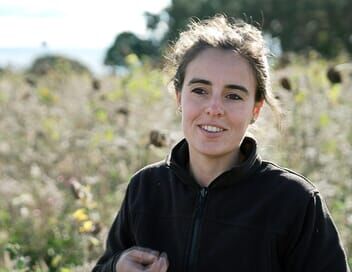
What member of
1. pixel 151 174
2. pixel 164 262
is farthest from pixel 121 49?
pixel 164 262

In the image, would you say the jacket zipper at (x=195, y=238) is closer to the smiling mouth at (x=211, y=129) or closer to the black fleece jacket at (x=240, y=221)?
the black fleece jacket at (x=240, y=221)

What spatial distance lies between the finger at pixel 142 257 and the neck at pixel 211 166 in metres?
0.29

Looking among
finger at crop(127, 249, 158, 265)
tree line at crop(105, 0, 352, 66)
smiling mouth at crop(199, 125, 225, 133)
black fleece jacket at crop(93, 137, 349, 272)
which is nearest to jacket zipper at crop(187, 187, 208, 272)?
black fleece jacket at crop(93, 137, 349, 272)

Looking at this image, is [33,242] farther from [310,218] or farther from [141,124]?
[310,218]

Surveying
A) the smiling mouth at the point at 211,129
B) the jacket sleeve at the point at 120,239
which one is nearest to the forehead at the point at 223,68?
the smiling mouth at the point at 211,129

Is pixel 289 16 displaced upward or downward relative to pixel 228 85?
upward

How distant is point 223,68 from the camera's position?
8.20 feet

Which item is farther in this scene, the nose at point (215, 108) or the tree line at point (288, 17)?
the tree line at point (288, 17)

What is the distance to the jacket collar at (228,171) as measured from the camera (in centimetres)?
249

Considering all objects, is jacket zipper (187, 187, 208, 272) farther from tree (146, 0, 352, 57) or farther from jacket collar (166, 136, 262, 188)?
tree (146, 0, 352, 57)

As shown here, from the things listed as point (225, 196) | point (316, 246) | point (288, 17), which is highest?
point (288, 17)

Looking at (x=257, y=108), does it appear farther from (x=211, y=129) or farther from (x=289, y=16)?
(x=289, y=16)

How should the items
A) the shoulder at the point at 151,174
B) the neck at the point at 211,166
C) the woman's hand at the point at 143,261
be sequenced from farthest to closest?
the shoulder at the point at 151,174 < the neck at the point at 211,166 < the woman's hand at the point at 143,261

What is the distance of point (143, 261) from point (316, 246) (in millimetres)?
527
